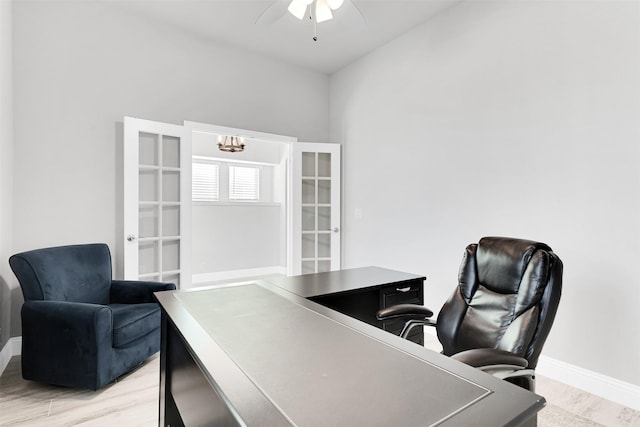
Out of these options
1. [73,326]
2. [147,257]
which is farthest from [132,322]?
[147,257]

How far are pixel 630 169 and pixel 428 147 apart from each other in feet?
5.03

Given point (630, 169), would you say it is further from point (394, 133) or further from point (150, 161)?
point (150, 161)

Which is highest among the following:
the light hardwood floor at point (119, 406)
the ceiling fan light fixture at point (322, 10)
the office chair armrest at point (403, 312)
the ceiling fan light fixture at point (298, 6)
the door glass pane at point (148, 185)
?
the ceiling fan light fixture at point (322, 10)

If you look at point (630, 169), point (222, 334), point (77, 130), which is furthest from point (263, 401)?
point (77, 130)

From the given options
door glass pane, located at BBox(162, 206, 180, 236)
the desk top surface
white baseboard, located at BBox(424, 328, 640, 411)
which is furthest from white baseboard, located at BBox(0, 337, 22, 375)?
white baseboard, located at BBox(424, 328, 640, 411)

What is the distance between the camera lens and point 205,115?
3.62 meters

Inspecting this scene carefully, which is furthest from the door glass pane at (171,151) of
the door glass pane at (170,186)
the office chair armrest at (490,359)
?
the office chair armrest at (490,359)

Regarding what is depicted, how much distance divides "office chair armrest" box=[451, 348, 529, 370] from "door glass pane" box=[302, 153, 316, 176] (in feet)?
11.1

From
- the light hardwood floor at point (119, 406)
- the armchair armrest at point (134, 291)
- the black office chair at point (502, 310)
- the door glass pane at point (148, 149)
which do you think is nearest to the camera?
the black office chair at point (502, 310)

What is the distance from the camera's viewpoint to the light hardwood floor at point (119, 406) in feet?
6.12

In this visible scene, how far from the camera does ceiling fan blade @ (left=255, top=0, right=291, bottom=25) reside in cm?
215

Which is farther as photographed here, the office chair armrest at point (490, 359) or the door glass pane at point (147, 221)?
the door glass pane at point (147, 221)

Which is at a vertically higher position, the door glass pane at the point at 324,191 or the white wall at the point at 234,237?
the door glass pane at the point at 324,191

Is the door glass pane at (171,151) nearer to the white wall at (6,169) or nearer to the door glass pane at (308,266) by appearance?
the white wall at (6,169)
